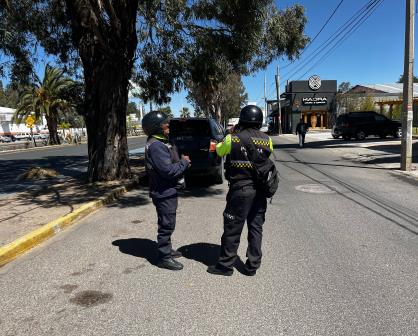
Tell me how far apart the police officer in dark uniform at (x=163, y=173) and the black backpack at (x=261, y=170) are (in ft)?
2.29

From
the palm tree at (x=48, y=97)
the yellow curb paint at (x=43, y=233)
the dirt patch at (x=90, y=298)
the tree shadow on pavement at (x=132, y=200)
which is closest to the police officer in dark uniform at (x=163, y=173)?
the dirt patch at (x=90, y=298)

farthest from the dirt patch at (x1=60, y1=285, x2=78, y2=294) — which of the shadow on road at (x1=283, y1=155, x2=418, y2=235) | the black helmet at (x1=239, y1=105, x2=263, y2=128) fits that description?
the shadow on road at (x1=283, y1=155, x2=418, y2=235)

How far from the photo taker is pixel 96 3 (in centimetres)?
1008

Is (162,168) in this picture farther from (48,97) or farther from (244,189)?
(48,97)

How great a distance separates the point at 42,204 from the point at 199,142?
165 inches

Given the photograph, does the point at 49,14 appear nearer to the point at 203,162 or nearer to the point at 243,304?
the point at 203,162

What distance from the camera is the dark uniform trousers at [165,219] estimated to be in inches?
191

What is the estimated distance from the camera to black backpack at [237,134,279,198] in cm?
458

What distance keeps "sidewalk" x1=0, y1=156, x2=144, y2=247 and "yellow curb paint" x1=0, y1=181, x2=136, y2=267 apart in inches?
6.0

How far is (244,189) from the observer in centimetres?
460

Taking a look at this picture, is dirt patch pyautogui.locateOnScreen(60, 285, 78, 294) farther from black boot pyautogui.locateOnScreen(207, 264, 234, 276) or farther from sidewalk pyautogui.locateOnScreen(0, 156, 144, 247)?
sidewalk pyautogui.locateOnScreen(0, 156, 144, 247)

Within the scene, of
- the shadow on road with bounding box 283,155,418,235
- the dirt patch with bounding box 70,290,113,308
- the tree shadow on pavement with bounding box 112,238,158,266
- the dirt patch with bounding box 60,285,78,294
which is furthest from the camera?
the shadow on road with bounding box 283,155,418,235

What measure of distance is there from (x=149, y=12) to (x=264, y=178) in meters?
10.5

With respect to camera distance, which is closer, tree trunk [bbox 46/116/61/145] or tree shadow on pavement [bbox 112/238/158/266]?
tree shadow on pavement [bbox 112/238/158/266]
